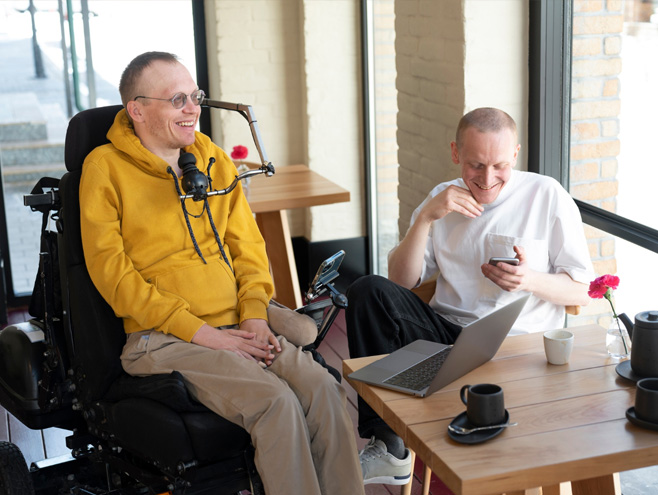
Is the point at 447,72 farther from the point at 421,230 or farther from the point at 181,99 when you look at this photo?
the point at 181,99

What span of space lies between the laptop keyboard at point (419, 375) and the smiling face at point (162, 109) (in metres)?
0.84

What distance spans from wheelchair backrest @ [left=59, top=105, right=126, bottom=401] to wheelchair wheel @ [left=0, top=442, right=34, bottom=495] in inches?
10.8

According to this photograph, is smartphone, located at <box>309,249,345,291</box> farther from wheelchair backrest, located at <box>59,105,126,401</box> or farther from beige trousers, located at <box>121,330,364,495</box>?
wheelchair backrest, located at <box>59,105,126,401</box>

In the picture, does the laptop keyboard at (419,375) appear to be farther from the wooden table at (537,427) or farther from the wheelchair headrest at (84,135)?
the wheelchair headrest at (84,135)

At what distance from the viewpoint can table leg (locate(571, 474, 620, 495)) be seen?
5.88 ft

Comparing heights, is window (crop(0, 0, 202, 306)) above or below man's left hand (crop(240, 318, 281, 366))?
above

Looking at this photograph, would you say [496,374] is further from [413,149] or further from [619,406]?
[413,149]

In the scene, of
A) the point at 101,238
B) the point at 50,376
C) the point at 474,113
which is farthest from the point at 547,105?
the point at 50,376

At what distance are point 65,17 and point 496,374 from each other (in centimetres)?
316

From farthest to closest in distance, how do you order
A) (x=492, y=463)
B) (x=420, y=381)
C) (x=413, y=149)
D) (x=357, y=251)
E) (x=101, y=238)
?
(x=357, y=251) → (x=413, y=149) → (x=101, y=238) → (x=420, y=381) → (x=492, y=463)

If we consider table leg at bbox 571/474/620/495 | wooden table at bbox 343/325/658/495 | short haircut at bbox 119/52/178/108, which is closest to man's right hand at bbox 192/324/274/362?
wooden table at bbox 343/325/658/495

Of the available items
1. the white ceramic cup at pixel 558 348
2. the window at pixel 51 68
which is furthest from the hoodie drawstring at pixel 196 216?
the window at pixel 51 68

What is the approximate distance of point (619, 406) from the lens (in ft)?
5.24

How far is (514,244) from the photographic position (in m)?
2.32
